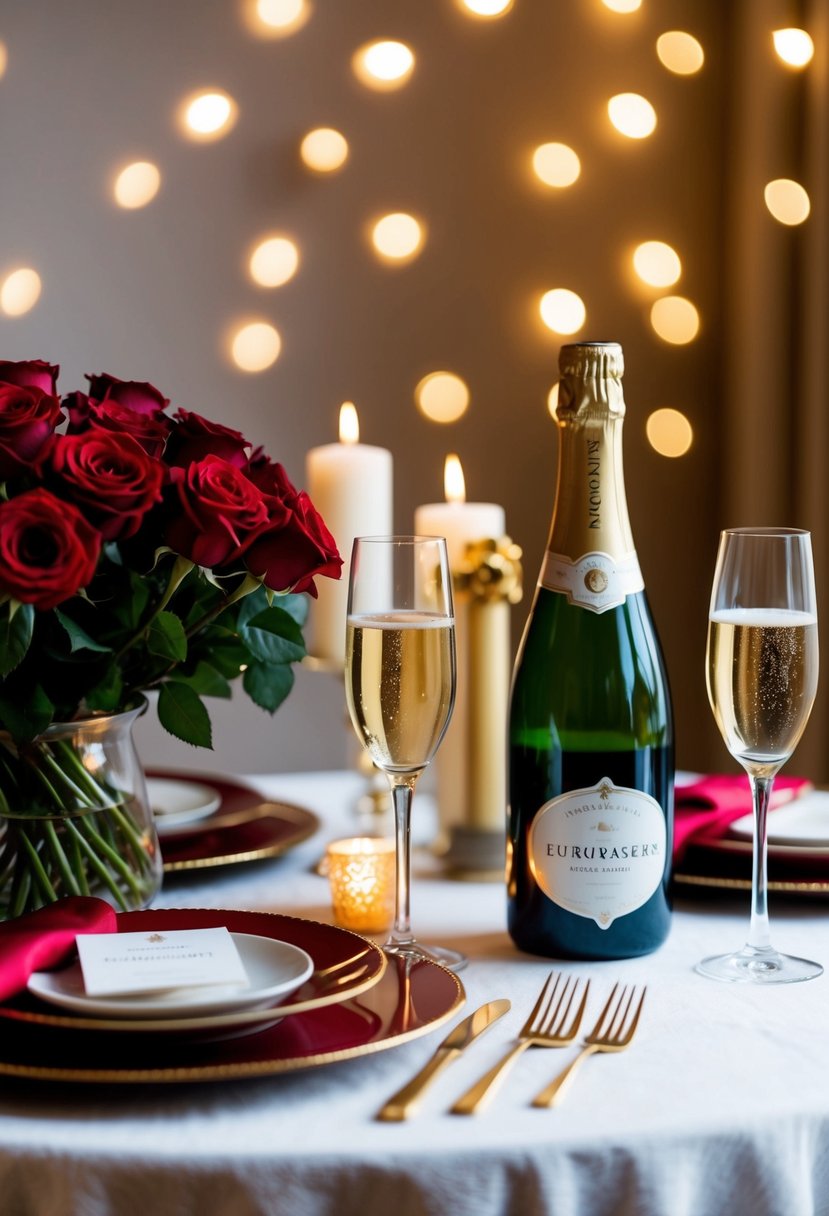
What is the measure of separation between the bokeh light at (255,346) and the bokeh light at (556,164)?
0.51m

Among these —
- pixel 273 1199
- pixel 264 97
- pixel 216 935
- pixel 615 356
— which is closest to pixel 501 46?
pixel 264 97

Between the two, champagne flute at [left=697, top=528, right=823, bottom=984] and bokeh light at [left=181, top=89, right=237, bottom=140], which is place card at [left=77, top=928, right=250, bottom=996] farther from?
bokeh light at [left=181, top=89, right=237, bottom=140]

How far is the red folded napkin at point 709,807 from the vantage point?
108cm

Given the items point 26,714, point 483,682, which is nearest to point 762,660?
point 483,682

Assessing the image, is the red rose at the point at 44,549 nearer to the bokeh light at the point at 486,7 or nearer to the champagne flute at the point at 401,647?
the champagne flute at the point at 401,647

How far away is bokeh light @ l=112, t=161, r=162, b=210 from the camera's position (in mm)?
1969

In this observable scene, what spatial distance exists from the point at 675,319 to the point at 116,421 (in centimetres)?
162

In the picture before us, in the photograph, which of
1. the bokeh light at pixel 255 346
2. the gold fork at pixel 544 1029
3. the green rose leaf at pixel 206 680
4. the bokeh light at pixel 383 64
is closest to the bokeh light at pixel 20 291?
the bokeh light at pixel 255 346

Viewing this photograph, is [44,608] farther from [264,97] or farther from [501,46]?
[501,46]

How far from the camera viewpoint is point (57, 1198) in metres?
0.60

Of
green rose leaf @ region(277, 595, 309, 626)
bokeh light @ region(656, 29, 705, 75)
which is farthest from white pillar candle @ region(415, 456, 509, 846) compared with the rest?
bokeh light @ region(656, 29, 705, 75)

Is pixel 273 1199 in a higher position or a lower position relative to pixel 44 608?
lower

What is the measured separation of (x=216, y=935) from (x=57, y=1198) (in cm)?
19

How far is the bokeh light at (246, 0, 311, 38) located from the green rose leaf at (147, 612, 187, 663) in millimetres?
1433
